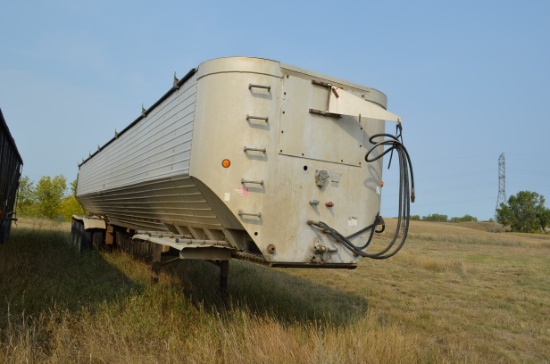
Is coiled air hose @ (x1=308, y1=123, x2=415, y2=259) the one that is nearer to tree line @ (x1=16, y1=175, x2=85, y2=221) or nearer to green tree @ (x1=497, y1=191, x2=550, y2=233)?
tree line @ (x1=16, y1=175, x2=85, y2=221)

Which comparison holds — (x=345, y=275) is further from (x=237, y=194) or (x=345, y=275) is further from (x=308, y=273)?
(x=237, y=194)

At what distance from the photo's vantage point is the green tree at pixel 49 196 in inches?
1754

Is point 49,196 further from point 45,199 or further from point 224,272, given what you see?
point 224,272

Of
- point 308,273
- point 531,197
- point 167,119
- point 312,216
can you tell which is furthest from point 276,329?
point 531,197

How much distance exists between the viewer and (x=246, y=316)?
5.54m

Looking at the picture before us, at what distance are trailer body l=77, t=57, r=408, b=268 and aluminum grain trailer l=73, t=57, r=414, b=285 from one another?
0.04 feet

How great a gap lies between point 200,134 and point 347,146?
183cm

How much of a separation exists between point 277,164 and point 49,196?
154 feet

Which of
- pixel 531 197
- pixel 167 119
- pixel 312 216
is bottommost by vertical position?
pixel 312 216

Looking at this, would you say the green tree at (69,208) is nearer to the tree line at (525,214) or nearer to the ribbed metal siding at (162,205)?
the ribbed metal siding at (162,205)

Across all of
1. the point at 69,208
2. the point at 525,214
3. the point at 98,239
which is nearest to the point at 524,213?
the point at 525,214

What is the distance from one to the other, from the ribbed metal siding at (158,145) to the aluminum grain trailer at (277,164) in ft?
0.12

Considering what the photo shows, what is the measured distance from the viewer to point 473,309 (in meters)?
9.02

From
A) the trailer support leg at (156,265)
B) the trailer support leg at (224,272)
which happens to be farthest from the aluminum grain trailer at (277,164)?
the trailer support leg at (224,272)
